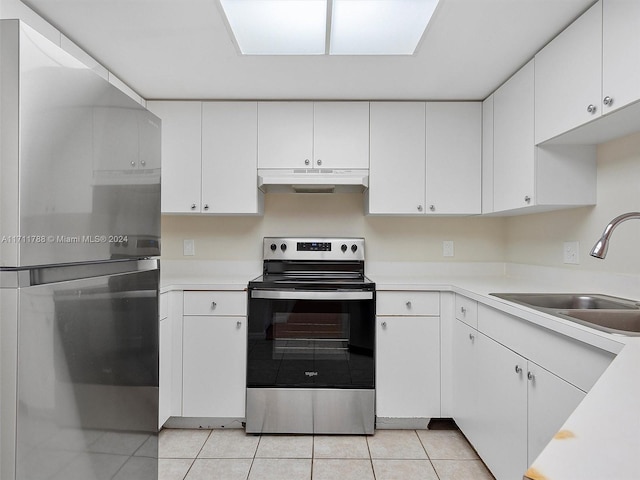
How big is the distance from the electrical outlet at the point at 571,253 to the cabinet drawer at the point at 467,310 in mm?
614

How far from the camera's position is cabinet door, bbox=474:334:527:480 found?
1529 millimetres

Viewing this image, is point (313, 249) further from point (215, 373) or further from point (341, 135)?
point (215, 373)

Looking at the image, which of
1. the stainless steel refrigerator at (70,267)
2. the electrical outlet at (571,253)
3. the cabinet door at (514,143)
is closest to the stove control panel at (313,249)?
the cabinet door at (514,143)

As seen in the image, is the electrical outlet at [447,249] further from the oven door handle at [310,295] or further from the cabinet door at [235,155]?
the cabinet door at [235,155]

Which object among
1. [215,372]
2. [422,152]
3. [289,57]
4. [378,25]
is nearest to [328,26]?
[378,25]

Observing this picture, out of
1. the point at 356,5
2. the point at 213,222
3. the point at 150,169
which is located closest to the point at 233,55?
the point at 356,5

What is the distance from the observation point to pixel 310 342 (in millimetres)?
2348

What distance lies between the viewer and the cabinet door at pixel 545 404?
4.08ft

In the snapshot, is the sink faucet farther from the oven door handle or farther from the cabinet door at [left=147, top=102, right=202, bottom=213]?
the cabinet door at [left=147, top=102, right=202, bottom=213]

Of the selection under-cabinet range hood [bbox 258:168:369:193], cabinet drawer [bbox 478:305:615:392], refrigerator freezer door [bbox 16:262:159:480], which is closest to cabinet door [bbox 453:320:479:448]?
cabinet drawer [bbox 478:305:615:392]

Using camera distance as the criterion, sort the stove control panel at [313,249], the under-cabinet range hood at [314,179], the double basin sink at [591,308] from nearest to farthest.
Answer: the double basin sink at [591,308]
the under-cabinet range hood at [314,179]
the stove control panel at [313,249]

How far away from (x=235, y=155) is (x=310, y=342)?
1.30 meters

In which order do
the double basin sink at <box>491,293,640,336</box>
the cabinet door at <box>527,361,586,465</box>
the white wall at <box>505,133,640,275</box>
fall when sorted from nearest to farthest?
1. the cabinet door at <box>527,361,586,465</box>
2. the double basin sink at <box>491,293,640,336</box>
3. the white wall at <box>505,133,640,275</box>

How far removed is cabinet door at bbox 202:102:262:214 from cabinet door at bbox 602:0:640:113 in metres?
1.88
